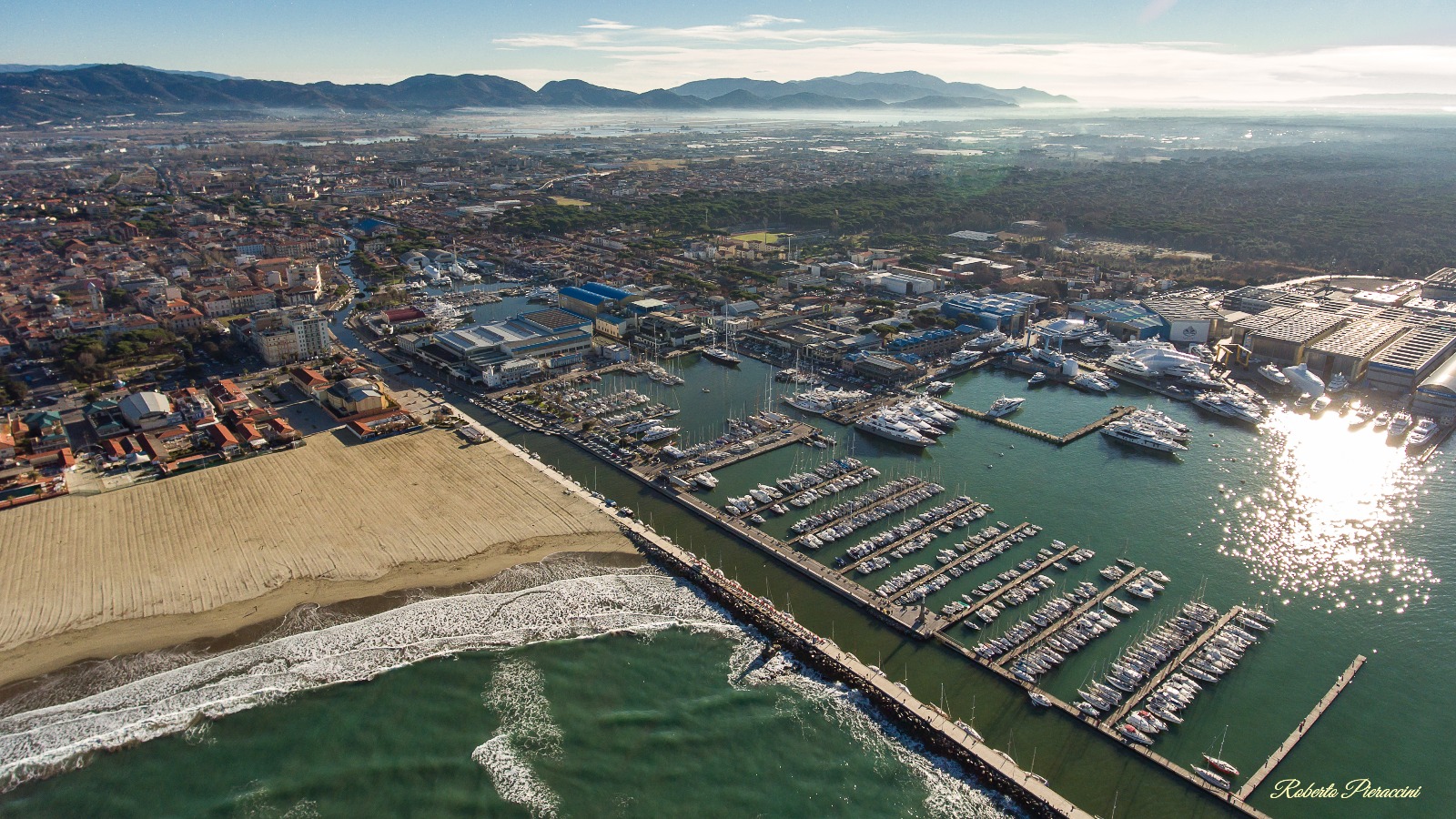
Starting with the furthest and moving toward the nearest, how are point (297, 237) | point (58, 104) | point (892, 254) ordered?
point (58, 104)
point (297, 237)
point (892, 254)

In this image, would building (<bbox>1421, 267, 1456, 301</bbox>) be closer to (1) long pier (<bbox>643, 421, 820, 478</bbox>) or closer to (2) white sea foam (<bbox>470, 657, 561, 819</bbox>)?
(1) long pier (<bbox>643, 421, 820, 478</bbox>)

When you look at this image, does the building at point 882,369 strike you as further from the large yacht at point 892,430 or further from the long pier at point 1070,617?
the long pier at point 1070,617

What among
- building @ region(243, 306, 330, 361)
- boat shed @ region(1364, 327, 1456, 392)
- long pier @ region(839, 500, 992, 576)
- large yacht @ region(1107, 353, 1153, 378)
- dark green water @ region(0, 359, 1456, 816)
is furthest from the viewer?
building @ region(243, 306, 330, 361)

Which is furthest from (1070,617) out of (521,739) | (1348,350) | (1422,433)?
(1348,350)

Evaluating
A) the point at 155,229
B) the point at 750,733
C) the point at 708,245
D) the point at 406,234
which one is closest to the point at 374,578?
the point at 750,733

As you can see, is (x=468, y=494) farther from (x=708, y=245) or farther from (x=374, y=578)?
(x=708, y=245)

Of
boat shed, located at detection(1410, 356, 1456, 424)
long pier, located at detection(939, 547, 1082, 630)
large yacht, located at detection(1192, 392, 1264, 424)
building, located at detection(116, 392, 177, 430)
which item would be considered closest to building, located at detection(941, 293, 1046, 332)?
large yacht, located at detection(1192, 392, 1264, 424)
